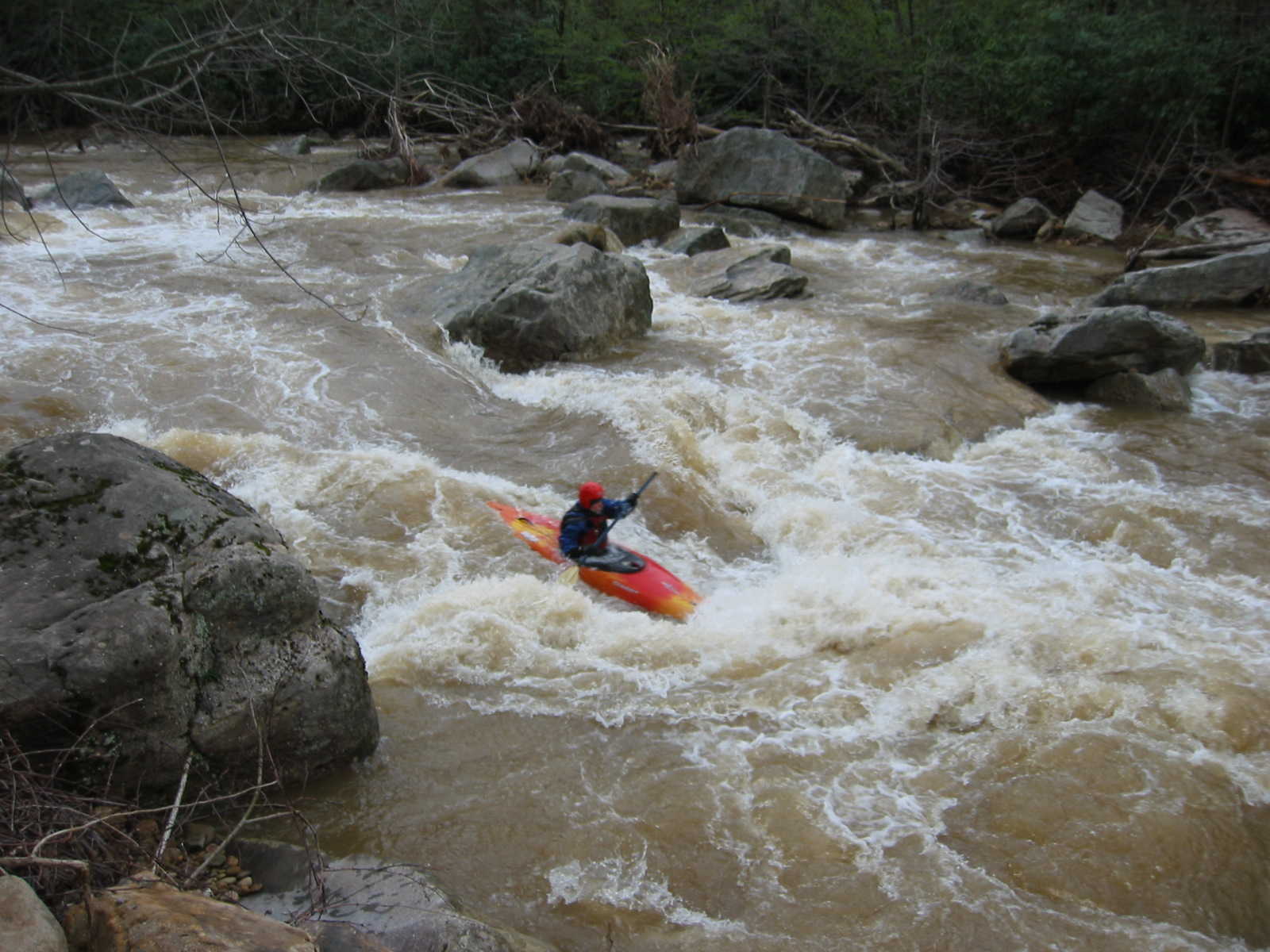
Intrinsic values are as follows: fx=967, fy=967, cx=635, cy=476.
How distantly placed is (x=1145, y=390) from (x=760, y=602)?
4.93 m

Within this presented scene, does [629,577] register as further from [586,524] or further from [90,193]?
[90,193]

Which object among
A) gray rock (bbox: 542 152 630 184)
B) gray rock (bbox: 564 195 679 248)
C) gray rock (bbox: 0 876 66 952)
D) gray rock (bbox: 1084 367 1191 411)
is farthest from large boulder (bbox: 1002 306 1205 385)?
gray rock (bbox: 542 152 630 184)

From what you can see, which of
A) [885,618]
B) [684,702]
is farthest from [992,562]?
[684,702]

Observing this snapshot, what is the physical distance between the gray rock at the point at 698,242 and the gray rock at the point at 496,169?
15.9ft

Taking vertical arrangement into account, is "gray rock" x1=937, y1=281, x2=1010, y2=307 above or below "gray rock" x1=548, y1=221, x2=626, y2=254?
below

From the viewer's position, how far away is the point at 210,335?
8.61m

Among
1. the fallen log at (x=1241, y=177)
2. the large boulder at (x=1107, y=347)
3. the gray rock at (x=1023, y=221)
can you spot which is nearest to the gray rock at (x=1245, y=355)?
the large boulder at (x=1107, y=347)

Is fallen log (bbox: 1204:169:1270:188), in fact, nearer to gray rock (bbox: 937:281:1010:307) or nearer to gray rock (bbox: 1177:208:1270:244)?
gray rock (bbox: 1177:208:1270:244)

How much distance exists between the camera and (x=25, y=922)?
217 cm

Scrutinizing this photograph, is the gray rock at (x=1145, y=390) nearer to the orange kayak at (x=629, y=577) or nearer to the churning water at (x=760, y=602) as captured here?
the churning water at (x=760, y=602)

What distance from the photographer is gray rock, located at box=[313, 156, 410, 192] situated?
15.5 m

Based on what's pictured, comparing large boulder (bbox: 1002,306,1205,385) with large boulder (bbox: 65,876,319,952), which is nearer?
large boulder (bbox: 65,876,319,952)

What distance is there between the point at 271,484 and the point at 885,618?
3.89 meters

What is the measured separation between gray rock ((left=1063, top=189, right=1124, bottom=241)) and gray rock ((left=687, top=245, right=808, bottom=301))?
5086 millimetres
